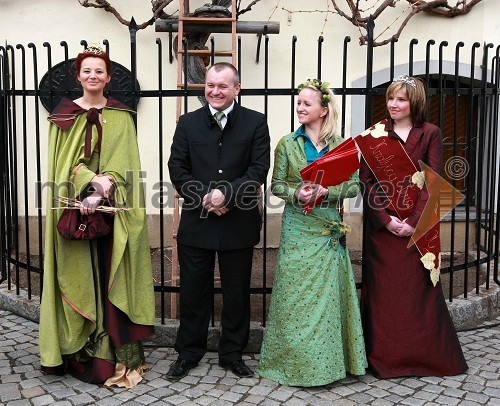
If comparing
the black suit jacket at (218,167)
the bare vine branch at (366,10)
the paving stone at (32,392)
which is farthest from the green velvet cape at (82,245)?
the bare vine branch at (366,10)

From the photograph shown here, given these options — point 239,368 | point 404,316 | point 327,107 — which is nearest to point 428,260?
point 404,316

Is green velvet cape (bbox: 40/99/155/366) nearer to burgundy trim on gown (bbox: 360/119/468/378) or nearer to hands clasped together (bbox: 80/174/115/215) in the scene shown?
hands clasped together (bbox: 80/174/115/215)

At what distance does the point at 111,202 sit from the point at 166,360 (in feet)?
3.74

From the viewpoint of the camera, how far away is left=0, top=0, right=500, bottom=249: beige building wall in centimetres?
649

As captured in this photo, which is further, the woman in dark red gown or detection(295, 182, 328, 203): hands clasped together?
the woman in dark red gown

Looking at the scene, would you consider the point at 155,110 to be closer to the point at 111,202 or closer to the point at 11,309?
the point at 11,309

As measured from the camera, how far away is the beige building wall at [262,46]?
21.3ft

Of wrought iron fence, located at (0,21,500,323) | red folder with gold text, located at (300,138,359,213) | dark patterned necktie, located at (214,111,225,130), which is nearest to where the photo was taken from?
red folder with gold text, located at (300,138,359,213)

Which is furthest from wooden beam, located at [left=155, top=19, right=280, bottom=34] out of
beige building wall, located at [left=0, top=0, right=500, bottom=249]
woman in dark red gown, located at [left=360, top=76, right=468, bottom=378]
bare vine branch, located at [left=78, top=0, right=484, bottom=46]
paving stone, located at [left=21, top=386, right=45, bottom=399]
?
paving stone, located at [left=21, top=386, right=45, bottom=399]

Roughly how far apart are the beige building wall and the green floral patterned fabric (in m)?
3.04

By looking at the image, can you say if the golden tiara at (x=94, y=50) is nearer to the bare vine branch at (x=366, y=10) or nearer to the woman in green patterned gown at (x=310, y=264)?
the woman in green patterned gown at (x=310, y=264)

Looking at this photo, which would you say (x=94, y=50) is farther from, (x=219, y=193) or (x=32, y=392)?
(x=32, y=392)

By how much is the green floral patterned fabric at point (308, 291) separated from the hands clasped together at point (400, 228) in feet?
0.95

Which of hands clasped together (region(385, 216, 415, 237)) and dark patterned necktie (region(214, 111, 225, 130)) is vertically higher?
dark patterned necktie (region(214, 111, 225, 130))
